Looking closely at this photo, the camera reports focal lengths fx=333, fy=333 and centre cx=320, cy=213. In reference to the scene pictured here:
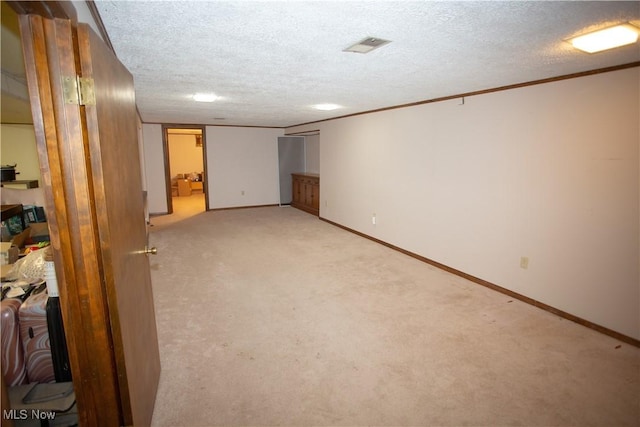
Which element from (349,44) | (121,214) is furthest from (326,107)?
(121,214)

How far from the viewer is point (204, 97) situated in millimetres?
3984

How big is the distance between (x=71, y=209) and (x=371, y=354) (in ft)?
6.74

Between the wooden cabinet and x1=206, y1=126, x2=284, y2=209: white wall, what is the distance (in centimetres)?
53

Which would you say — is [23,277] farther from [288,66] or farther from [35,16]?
[288,66]

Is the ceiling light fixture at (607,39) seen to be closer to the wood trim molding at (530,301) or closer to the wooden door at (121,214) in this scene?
the wood trim molding at (530,301)

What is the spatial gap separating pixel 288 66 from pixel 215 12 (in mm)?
1025

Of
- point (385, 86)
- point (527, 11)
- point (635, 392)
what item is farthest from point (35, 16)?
point (635, 392)

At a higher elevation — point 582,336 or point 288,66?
point 288,66

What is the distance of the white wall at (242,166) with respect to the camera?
7.88 metres

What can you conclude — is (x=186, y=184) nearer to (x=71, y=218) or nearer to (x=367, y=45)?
(x=367, y=45)

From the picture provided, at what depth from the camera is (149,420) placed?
69.8 inches

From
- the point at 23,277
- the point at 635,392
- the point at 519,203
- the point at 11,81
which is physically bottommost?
the point at 635,392

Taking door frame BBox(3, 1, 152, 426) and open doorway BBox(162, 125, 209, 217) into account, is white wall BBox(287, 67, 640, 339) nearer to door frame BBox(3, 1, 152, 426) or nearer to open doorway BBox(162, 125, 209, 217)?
door frame BBox(3, 1, 152, 426)

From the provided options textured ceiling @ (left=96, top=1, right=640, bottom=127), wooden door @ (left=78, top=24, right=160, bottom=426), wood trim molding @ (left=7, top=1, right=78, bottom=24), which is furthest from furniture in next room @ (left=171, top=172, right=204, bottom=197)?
wood trim molding @ (left=7, top=1, right=78, bottom=24)
